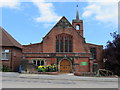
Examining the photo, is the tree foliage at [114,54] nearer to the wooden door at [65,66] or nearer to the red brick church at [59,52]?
the red brick church at [59,52]

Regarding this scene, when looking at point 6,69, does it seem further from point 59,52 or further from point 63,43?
point 63,43

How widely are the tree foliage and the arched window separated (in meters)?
7.19

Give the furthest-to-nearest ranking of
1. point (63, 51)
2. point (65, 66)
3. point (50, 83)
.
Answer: point (63, 51) → point (65, 66) → point (50, 83)

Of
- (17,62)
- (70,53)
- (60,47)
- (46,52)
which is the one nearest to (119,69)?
(70,53)

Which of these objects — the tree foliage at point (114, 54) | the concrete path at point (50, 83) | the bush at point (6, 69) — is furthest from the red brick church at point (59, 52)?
the concrete path at point (50, 83)

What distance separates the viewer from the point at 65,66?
30.8 metres

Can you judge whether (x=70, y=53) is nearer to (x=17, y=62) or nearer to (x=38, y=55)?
(x=38, y=55)

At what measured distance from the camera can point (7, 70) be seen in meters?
29.4

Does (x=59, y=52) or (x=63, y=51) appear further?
(x=63, y=51)

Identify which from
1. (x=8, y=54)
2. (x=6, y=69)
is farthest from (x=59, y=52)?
(x=6, y=69)

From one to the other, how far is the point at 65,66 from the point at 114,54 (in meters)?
8.88

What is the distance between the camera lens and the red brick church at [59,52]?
30625mm

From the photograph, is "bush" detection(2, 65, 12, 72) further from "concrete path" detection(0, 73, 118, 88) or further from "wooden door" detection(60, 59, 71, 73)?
"concrete path" detection(0, 73, 118, 88)

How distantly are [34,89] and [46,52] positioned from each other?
2018 cm
